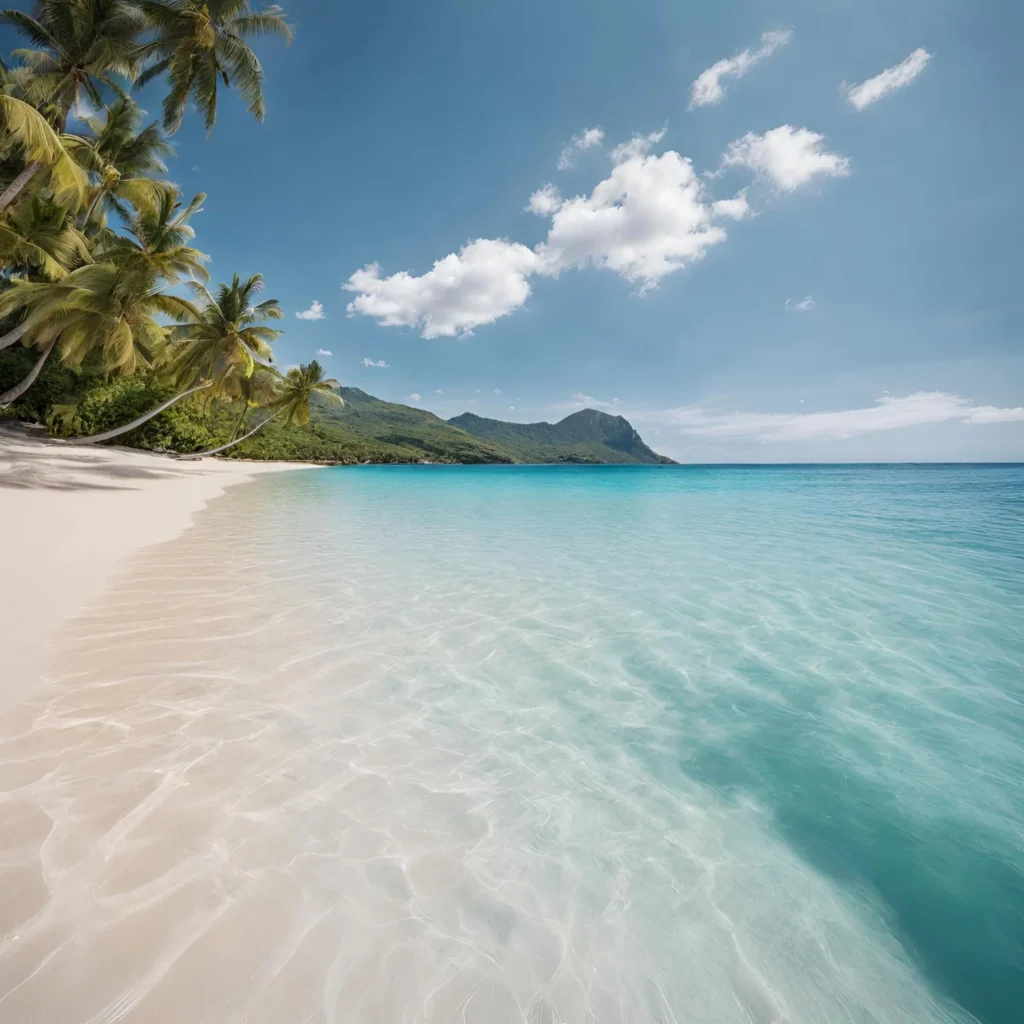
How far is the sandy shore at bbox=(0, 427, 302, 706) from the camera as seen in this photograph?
4.48 metres

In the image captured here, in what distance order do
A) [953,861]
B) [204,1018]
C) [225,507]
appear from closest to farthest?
1. [204,1018]
2. [953,861]
3. [225,507]

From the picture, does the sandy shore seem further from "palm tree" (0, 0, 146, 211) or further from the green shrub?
"palm tree" (0, 0, 146, 211)

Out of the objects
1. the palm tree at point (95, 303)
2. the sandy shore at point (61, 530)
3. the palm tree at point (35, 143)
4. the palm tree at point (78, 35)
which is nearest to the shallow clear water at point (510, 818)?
the sandy shore at point (61, 530)

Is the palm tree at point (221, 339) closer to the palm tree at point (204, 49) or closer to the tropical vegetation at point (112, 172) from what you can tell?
the tropical vegetation at point (112, 172)

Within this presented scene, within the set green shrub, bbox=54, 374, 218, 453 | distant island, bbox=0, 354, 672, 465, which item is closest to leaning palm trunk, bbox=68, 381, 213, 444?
green shrub, bbox=54, 374, 218, 453

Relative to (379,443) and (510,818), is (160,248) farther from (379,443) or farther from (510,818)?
(379,443)

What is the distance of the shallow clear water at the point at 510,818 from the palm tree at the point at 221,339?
1871 centimetres

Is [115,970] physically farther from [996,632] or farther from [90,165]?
[90,165]

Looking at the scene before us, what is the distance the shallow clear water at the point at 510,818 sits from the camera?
1827 millimetres

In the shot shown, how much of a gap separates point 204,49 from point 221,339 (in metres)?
9.62

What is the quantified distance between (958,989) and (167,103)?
25282 mm

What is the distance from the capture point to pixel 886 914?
2.29 m

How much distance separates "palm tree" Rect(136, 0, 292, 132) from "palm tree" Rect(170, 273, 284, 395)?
704cm

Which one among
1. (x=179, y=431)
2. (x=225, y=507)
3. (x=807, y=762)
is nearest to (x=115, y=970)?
(x=807, y=762)
